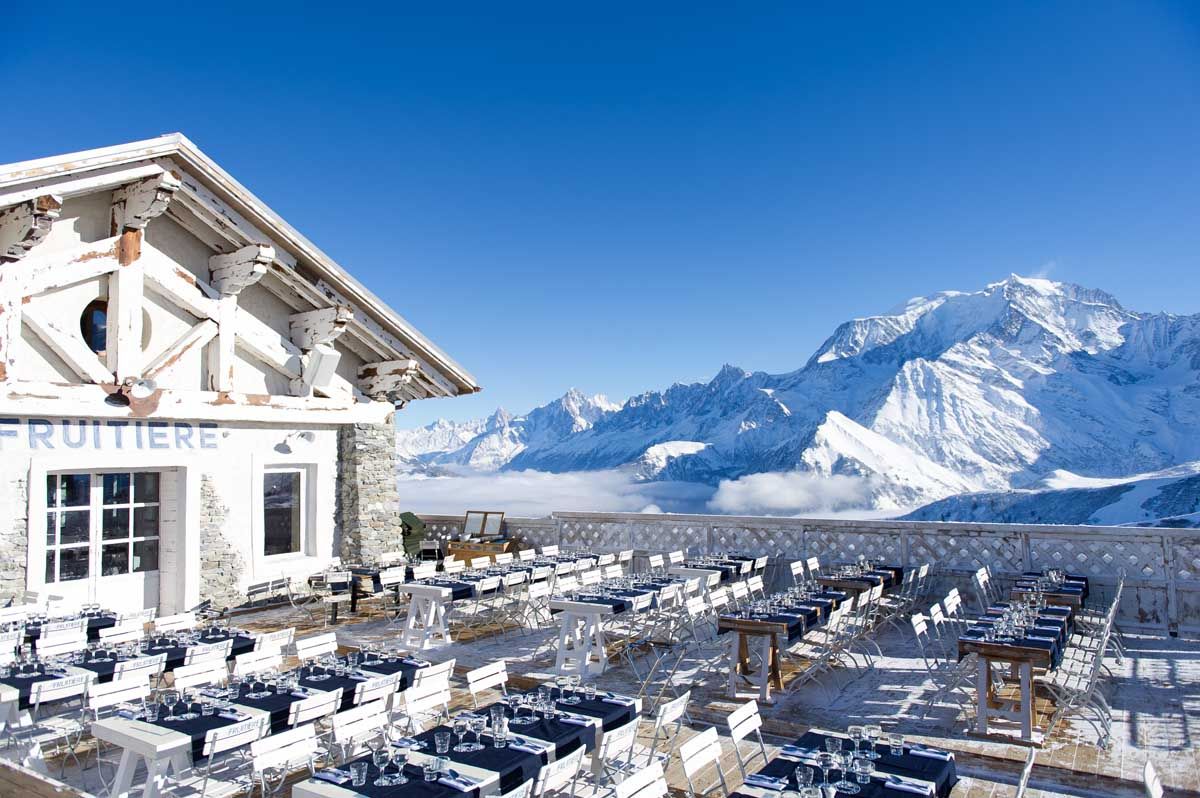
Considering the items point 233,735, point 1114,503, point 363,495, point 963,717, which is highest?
point 363,495

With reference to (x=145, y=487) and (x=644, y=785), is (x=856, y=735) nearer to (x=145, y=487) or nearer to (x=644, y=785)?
(x=644, y=785)

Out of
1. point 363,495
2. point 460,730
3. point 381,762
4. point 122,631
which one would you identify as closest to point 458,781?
point 381,762

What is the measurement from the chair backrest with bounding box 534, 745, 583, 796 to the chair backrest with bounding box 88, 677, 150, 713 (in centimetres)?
306

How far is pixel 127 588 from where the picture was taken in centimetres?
1083

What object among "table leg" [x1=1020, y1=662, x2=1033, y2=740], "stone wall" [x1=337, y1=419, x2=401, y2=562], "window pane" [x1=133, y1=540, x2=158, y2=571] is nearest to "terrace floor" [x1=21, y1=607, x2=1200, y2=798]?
"table leg" [x1=1020, y1=662, x2=1033, y2=740]

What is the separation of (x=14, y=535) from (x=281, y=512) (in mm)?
3796

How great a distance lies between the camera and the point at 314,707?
5258 millimetres

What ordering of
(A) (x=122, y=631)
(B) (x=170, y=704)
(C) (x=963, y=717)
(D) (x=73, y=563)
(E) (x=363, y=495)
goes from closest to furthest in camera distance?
1. (B) (x=170, y=704)
2. (C) (x=963, y=717)
3. (A) (x=122, y=631)
4. (D) (x=73, y=563)
5. (E) (x=363, y=495)

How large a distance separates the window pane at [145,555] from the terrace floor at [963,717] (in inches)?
97.7

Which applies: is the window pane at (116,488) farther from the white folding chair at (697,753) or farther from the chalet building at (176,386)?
the white folding chair at (697,753)

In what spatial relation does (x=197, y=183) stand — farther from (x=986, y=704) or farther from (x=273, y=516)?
(x=986, y=704)

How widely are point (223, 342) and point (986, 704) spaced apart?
10.5m

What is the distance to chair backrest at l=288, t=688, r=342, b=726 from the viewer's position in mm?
5078

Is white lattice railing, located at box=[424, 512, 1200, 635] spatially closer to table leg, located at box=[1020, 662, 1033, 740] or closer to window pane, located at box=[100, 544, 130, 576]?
table leg, located at box=[1020, 662, 1033, 740]
